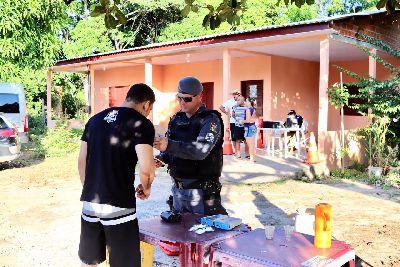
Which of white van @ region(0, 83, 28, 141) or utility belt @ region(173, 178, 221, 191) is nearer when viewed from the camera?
utility belt @ region(173, 178, 221, 191)

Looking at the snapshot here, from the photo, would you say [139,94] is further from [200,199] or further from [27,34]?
[27,34]

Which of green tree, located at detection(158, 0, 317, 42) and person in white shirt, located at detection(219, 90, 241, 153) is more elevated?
green tree, located at detection(158, 0, 317, 42)

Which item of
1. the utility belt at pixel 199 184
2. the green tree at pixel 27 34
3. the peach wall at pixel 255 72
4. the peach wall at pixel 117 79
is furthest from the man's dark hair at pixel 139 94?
the peach wall at pixel 117 79

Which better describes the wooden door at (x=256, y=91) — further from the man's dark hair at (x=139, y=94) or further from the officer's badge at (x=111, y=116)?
the officer's badge at (x=111, y=116)

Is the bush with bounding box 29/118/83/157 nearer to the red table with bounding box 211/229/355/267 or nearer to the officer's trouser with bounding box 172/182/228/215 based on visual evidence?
the officer's trouser with bounding box 172/182/228/215

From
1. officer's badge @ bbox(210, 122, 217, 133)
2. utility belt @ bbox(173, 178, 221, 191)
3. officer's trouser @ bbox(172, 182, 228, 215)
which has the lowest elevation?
officer's trouser @ bbox(172, 182, 228, 215)

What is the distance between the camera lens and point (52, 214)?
664 centimetres

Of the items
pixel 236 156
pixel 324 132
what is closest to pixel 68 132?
pixel 236 156

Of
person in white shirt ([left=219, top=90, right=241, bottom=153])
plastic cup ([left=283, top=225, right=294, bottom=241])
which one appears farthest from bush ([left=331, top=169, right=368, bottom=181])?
plastic cup ([left=283, top=225, right=294, bottom=241])

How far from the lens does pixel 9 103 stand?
15602 millimetres

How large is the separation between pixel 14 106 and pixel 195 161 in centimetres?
1395

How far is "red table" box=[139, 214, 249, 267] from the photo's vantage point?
2.54m

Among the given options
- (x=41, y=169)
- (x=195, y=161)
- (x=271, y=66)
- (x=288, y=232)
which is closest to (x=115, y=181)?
(x=195, y=161)

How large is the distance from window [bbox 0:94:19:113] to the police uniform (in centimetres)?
1368
